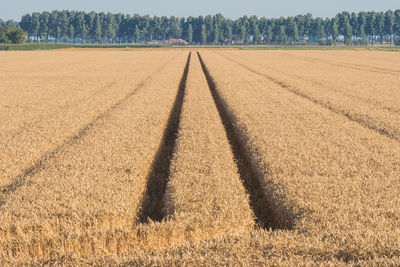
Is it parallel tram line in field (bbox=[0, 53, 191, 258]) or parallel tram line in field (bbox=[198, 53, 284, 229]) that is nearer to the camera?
parallel tram line in field (bbox=[0, 53, 191, 258])

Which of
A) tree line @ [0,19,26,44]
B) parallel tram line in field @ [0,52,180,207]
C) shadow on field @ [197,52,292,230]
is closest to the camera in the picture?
shadow on field @ [197,52,292,230]

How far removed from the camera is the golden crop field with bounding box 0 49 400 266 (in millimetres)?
5168

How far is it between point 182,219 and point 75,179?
9.00 feet

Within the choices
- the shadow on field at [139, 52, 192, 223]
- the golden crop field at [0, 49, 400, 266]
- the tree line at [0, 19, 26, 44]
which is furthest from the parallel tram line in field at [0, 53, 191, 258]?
the tree line at [0, 19, 26, 44]

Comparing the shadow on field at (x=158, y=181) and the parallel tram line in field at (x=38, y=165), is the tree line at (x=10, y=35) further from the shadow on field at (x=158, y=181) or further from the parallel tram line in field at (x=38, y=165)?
the shadow on field at (x=158, y=181)

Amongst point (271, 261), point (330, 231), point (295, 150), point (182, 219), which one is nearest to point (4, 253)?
point (182, 219)

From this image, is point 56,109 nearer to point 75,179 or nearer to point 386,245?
point 75,179

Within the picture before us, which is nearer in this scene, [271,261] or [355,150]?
[271,261]

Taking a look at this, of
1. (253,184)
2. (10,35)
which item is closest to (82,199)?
(253,184)

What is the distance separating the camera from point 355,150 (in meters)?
9.90

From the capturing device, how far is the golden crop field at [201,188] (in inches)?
203

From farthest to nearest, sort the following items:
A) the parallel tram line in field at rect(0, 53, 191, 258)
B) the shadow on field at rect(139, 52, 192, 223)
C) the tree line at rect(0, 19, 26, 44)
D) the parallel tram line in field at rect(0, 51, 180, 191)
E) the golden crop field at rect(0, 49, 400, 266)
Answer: the tree line at rect(0, 19, 26, 44) < the parallel tram line in field at rect(0, 51, 180, 191) < the shadow on field at rect(139, 52, 192, 223) < the parallel tram line in field at rect(0, 53, 191, 258) < the golden crop field at rect(0, 49, 400, 266)

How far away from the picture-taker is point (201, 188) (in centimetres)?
725

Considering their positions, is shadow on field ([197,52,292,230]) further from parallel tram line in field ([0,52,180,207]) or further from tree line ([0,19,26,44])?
tree line ([0,19,26,44])
